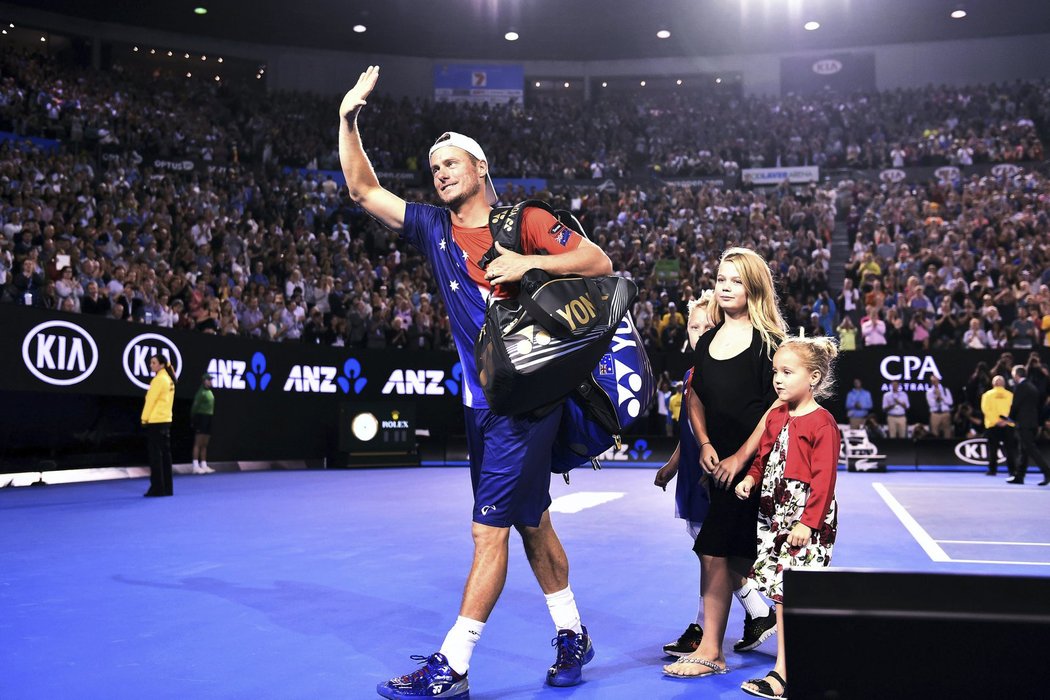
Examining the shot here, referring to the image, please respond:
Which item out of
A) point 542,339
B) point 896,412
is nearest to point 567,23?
point 896,412

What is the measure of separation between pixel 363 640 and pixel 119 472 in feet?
42.3

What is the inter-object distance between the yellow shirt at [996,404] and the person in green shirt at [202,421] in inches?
538

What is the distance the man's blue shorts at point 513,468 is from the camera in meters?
3.68

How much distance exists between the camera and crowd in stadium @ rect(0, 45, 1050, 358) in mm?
18547

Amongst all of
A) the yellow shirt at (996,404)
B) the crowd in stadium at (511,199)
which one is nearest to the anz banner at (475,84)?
the crowd in stadium at (511,199)

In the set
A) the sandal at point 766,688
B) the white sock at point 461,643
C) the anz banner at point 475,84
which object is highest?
the anz banner at point 475,84

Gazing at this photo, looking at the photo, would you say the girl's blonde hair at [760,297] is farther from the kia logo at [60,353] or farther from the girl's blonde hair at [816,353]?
the kia logo at [60,353]

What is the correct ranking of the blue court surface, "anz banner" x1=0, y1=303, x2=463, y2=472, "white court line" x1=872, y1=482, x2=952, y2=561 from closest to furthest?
1. the blue court surface
2. "white court line" x1=872, y1=482, x2=952, y2=561
3. "anz banner" x1=0, y1=303, x2=463, y2=472

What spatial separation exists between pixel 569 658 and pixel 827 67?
37388 mm

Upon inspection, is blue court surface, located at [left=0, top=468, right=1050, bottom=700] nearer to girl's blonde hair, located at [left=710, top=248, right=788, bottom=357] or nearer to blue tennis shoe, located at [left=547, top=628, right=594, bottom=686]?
blue tennis shoe, located at [left=547, top=628, right=594, bottom=686]

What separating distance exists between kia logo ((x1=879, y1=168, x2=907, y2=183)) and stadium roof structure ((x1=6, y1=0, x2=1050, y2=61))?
617 centimetres

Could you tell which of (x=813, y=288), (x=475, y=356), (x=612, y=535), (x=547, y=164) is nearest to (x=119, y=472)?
(x=612, y=535)

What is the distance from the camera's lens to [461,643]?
11.8 ft

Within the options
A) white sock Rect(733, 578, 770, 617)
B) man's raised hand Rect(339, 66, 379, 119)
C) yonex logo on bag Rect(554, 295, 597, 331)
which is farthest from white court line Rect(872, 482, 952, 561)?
man's raised hand Rect(339, 66, 379, 119)
